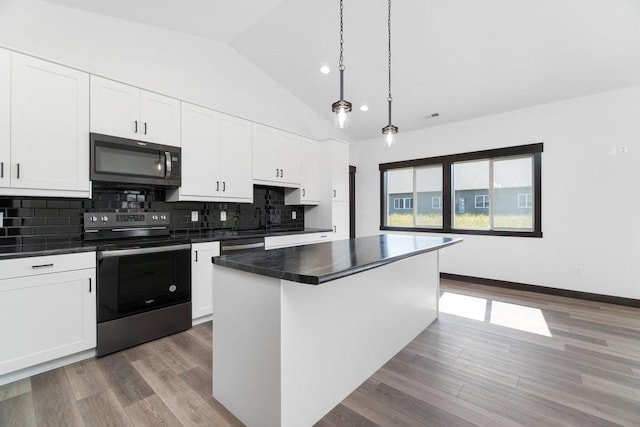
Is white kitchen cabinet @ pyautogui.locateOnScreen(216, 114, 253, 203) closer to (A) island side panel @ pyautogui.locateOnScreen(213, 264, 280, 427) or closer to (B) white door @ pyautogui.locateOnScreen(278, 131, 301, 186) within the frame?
(B) white door @ pyautogui.locateOnScreen(278, 131, 301, 186)

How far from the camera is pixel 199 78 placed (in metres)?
3.60

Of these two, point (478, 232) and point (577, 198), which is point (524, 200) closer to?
point (577, 198)

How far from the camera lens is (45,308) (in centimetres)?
207

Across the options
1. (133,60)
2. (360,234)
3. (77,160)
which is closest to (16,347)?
(77,160)

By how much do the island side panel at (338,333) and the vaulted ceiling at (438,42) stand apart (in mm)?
2527

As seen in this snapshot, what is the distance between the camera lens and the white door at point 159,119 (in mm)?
2814

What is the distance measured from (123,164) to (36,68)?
2.89ft

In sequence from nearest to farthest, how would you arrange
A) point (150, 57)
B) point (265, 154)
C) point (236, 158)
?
point (150, 57)
point (236, 158)
point (265, 154)

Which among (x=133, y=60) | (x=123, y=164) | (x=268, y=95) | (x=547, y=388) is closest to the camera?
(x=547, y=388)

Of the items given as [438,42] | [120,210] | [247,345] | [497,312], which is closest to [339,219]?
[497,312]

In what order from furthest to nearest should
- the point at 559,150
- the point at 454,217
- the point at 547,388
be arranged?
the point at 454,217, the point at 559,150, the point at 547,388

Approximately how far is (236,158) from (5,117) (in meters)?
1.95

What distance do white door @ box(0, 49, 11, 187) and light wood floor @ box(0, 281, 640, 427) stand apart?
1.49m

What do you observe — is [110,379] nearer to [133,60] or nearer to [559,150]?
[133,60]
